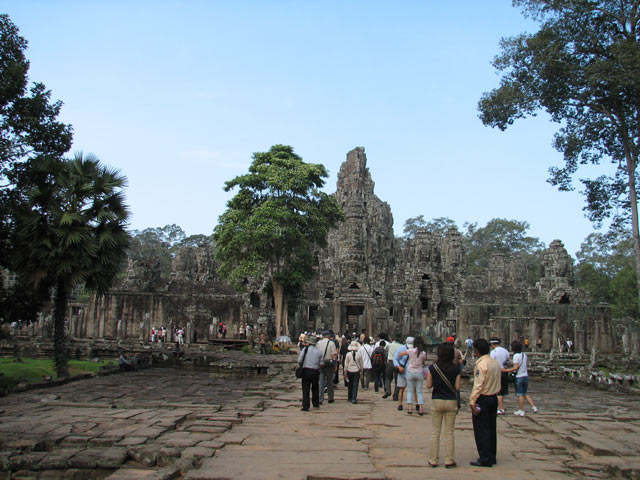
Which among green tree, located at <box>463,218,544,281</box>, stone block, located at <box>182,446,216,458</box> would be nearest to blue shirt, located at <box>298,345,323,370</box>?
stone block, located at <box>182,446,216,458</box>

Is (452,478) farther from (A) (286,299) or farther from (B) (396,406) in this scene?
(A) (286,299)

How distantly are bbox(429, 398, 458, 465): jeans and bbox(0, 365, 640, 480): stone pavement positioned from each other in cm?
→ 15

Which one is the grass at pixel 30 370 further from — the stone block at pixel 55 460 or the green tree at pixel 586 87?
the green tree at pixel 586 87

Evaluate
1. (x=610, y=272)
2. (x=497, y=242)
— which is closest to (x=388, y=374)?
(x=610, y=272)

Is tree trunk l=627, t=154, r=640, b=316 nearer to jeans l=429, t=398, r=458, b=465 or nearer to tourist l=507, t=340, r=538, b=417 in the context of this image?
tourist l=507, t=340, r=538, b=417

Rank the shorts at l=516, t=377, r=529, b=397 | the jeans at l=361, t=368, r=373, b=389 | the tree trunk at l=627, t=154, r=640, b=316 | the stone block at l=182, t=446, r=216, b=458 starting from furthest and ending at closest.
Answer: the tree trunk at l=627, t=154, r=640, b=316 < the jeans at l=361, t=368, r=373, b=389 < the shorts at l=516, t=377, r=529, b=397 < the stone block at l=182, t=446, r=216, b=458

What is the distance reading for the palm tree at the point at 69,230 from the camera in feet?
50.8

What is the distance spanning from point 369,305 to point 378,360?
18980mm

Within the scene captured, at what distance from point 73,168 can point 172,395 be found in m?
7.73

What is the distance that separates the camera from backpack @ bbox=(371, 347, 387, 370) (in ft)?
41.4

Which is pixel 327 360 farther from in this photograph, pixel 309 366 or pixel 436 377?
pixel 436 377

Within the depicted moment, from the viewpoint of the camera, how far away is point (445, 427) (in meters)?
6.42

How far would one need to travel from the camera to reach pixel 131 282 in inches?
1401

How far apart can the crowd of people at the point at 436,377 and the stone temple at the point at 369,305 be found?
15.5 m
